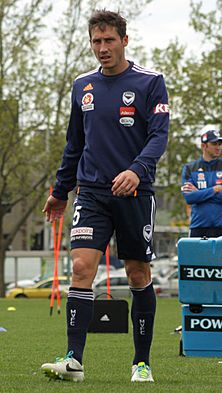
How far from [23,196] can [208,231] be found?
3287cm

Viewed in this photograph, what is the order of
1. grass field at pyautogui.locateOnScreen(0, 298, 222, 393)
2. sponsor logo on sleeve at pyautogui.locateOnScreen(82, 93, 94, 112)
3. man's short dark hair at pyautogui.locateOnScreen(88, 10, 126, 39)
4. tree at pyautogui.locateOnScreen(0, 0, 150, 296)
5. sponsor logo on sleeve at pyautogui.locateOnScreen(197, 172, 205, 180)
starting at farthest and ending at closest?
tree at pyautogui.locateOnScreen(0, 0, 150, 296) < sponsor logo on sleeve at pyautogui.locateOnScreen(197, 172, 205, 180) < sponsor logo on sleeve at pyautogui.locateOnScreen(82, 93, 94, 112) < man's short dark hair at pyautogui.locateOnScreen(88, 10, 126, 39) < grass field at pyautogui.locateOnScreen(0, 298, 222, 393)

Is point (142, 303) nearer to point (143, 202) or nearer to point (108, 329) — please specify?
point (143, 202)

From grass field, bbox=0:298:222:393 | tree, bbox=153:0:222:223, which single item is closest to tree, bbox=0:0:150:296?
tree, bbox=153:0:222:223

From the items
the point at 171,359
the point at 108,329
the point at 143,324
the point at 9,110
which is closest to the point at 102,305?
the point at 108,329

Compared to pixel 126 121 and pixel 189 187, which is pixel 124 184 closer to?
pixel 126 121

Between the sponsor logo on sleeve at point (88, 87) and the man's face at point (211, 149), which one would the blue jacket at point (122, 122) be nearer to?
the sponsor logo on sleeve at point (88, 87)

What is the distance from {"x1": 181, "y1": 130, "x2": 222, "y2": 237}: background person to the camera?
1107 centimetres

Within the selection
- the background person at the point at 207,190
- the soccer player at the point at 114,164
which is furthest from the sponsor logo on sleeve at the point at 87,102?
the background person at the point at 207,190

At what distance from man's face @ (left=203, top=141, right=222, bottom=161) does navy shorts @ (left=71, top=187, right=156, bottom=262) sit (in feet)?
12.7

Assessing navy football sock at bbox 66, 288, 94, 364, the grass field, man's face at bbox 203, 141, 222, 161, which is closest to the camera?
Answer: the grass field

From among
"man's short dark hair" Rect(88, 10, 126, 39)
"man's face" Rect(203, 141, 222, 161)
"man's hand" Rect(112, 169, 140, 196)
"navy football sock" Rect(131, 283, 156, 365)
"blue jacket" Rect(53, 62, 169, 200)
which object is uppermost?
"man's short dark hair" Rect(88, 10, 126, 39)

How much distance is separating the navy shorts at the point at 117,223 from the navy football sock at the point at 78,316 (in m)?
0.29

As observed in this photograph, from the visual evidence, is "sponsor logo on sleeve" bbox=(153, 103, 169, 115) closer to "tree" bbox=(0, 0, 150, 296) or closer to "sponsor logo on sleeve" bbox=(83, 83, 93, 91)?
"sponsor logo on sleeve" bbox=(83, 83, 93, 91)

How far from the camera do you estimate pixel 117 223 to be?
720cm
